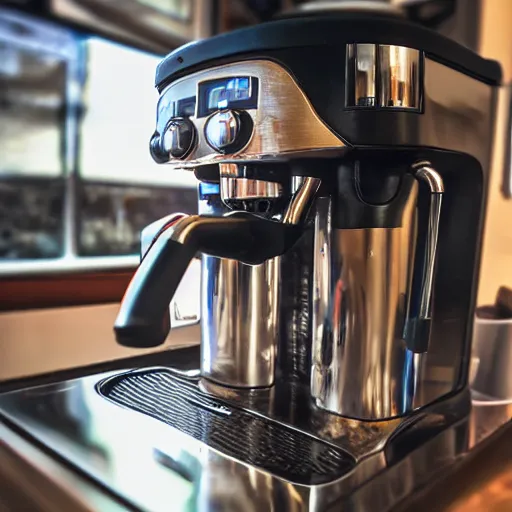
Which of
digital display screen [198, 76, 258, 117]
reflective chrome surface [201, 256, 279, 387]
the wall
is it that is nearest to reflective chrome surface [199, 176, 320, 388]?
reflective chrome surface [201, 256, 279, 387]

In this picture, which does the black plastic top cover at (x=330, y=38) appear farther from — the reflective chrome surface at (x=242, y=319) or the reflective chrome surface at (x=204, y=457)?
the reflective chrome surface at (x=204, y=457)

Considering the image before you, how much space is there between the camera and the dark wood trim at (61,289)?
0.70 meters

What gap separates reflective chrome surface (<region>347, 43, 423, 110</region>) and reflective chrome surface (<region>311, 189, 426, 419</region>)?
0.32 feet

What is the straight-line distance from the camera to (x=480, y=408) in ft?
1.76

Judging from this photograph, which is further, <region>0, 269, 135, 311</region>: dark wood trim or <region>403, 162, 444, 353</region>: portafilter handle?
<region>0, 269, 135, 311</region>: dark wood trim

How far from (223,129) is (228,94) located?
35 mm

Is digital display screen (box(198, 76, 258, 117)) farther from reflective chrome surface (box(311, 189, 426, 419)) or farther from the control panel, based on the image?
reflective chrome surface (box(311, 189, 426, 419))

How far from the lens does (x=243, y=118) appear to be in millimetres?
415

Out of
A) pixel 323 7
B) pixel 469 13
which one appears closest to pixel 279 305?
pixel 469 13

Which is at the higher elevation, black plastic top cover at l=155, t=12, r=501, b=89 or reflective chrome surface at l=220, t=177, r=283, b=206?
black plastic top cover at l=155, t=12, r=501, b=89

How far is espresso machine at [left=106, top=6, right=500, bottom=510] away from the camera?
38 cm

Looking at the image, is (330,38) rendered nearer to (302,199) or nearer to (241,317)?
(302,199)

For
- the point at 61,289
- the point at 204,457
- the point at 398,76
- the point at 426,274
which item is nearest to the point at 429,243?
the point at 426,274

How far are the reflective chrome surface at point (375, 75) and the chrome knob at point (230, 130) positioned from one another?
0.26ft
